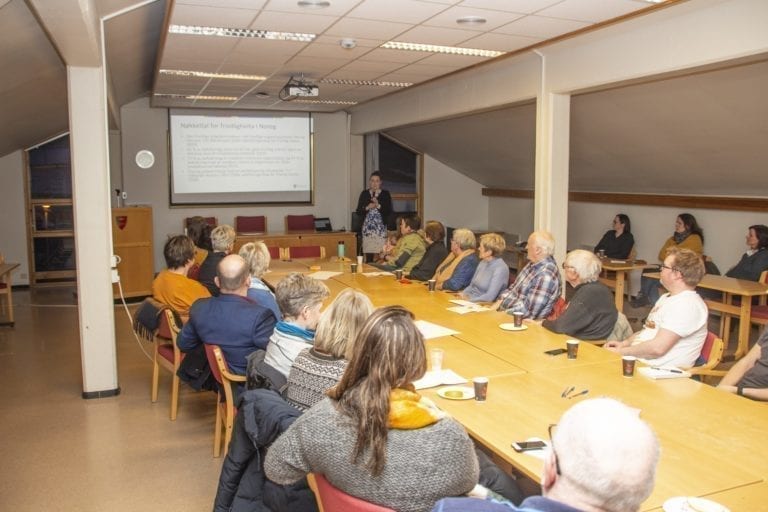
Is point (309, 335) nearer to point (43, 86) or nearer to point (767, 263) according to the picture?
point (43, 86)

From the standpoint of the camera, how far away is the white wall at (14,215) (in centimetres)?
1038

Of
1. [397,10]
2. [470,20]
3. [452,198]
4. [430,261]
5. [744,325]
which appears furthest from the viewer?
[452,198]

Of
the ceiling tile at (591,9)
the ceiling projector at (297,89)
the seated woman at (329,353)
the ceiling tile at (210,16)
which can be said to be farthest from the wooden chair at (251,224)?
the seated woman at (329,353)

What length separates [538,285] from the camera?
4.75 m

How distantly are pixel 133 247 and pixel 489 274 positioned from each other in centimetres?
525

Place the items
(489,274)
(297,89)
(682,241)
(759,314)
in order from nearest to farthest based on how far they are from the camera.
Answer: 1. (489,274)
2. (759,314)
3. (297,89)
4. (682,241)

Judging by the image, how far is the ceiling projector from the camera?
758 cm

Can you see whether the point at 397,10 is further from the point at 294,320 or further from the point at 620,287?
the point at 620,287

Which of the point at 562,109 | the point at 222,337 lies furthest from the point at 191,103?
the point at 222,337

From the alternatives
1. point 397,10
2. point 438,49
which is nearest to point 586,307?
point 397,10

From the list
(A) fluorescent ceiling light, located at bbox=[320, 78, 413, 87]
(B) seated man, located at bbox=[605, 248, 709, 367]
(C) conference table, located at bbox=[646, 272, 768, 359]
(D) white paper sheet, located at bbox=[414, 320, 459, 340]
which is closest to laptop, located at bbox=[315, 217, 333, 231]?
(A) fluorescent ceiling light, located at bbox=[320, 78, 413, 87]

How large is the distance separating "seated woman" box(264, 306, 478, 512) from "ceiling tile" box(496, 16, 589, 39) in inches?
143

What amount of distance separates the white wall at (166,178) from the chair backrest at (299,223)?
0.25 meters

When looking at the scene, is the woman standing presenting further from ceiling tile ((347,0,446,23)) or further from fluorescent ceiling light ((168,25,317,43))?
ceiling tile ((347,0,446,23))
